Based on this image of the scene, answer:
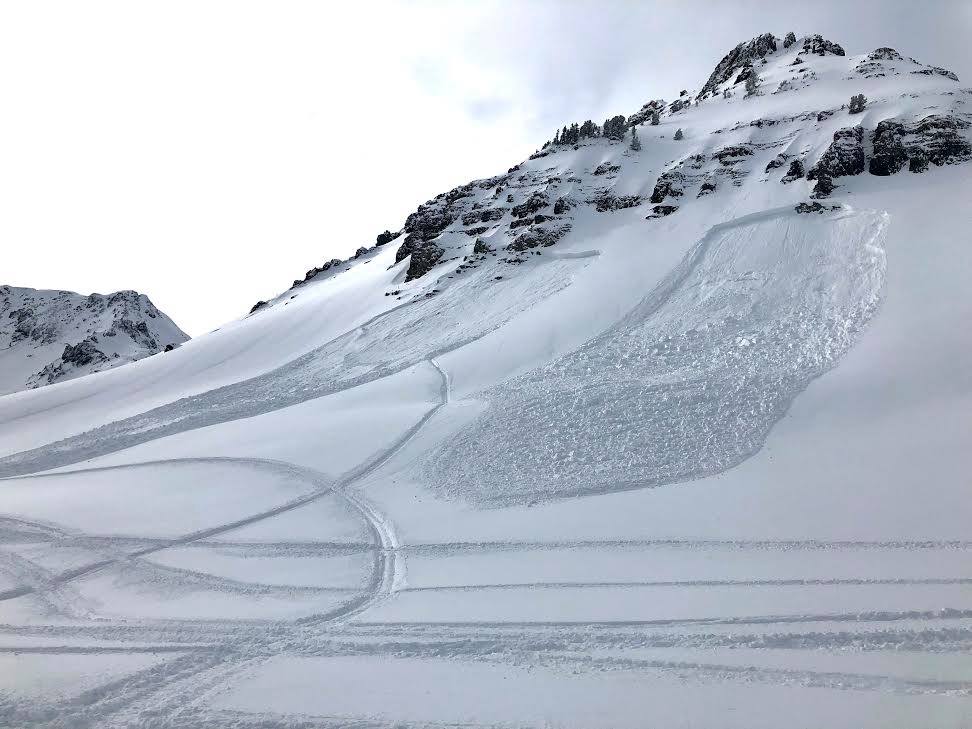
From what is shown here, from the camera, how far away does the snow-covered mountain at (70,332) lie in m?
101

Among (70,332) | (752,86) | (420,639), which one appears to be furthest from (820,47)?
(70,332)

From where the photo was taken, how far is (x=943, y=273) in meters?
24.8

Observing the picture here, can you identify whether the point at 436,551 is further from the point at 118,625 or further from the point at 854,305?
the point at 854,305

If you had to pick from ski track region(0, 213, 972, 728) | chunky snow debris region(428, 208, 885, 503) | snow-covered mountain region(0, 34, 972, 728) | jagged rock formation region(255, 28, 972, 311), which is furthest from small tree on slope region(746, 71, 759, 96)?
ski track region(0, 213, 972, 728)

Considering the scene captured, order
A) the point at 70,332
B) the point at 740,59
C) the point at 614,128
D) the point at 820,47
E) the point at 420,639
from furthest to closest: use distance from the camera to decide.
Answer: the point at 70,332 → the point at 740,59 → the point at 820,47 → the point at 614,128 → the point at 420,639

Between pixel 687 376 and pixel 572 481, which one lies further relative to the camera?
pixel 687 376

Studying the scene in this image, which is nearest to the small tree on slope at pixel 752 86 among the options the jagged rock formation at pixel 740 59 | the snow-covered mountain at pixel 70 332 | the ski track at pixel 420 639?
the jagged rock formation at pixel 740 59

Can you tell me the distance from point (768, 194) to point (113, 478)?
125ft

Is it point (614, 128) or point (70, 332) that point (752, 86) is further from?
point (70, 332)

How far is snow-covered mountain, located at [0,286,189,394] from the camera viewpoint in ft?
332

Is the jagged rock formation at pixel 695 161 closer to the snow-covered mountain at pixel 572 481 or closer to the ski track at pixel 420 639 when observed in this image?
the snow-covered mountain at pixel 572 481

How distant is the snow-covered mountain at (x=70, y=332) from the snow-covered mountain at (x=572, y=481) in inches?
3049

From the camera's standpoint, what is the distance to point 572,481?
1747 cm

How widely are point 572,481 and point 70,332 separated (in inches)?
5713
